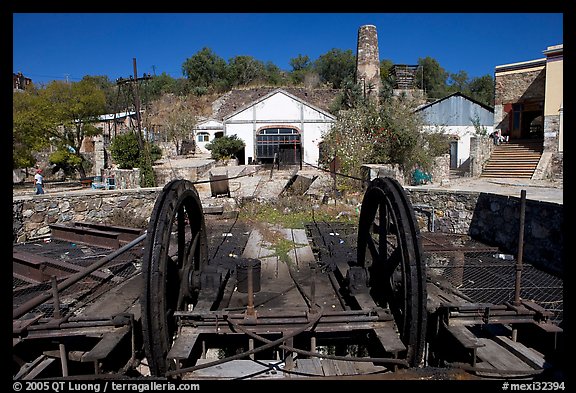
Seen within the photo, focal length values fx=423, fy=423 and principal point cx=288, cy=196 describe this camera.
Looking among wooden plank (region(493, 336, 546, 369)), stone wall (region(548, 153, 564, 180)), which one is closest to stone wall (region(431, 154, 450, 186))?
stone wall (region(548, 153, 564, 180))

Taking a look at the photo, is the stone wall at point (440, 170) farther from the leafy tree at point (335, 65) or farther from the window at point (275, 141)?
the leafy tree at point (335, 65)

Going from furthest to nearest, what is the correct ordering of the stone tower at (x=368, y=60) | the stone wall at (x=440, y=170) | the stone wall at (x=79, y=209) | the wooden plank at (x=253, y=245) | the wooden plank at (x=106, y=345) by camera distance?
1. the stone tower at (x=368, y=60)
2. the stone wall at (x=440, y=170)
3. the stone wall at (x=79, y=209)
4. the wooden plank at (x=253, y=245)
5. the wooden plank at (x=106, y=345)

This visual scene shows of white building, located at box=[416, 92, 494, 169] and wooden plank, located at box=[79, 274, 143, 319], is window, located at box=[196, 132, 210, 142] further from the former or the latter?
wooden plank, located at box=[79, 274, 143, 319]

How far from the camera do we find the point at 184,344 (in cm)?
A: 350

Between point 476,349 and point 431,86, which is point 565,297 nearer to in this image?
point 476,349

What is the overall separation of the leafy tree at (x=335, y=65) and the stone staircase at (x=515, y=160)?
87.3 ft

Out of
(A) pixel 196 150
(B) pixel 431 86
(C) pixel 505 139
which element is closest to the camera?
(C) pixel 505 139

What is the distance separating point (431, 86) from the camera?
4912 cm

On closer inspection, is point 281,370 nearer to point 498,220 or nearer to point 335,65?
point 498,220

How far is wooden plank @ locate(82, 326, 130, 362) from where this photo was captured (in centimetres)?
325

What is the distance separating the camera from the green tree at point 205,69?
45.0 m

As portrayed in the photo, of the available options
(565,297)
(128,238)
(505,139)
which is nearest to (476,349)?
(565,297)

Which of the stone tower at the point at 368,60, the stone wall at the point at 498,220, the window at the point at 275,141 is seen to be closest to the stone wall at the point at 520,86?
the stone tower at the point at 368,60
